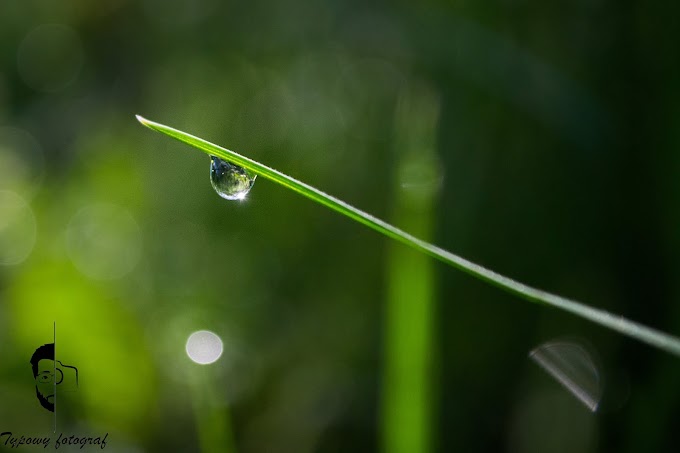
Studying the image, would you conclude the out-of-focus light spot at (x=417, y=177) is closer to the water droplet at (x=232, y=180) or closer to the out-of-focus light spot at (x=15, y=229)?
the water droplet at (x=232, y=180)

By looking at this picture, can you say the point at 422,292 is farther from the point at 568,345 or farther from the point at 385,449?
the point at 568,345

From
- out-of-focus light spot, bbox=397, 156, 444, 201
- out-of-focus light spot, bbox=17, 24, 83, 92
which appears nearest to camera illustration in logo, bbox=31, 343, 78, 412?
out-of-focus light spot, bbox=397, 156, 444, 201

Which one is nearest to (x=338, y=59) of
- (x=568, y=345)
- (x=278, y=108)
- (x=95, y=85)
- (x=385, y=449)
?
(x=278, y=108)

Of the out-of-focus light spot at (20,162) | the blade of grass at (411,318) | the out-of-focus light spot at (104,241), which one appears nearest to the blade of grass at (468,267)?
the blade of grass at (411,318)

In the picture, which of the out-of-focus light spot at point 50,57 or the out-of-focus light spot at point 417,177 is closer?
the out-of-focus light spot at point 417,177

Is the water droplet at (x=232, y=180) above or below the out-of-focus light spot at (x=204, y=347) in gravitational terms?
above

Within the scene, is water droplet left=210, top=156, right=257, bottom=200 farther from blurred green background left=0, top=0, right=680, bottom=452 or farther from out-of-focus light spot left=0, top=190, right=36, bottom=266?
out-of-focus light spot left=0, top=190, right=36, bottom=266
